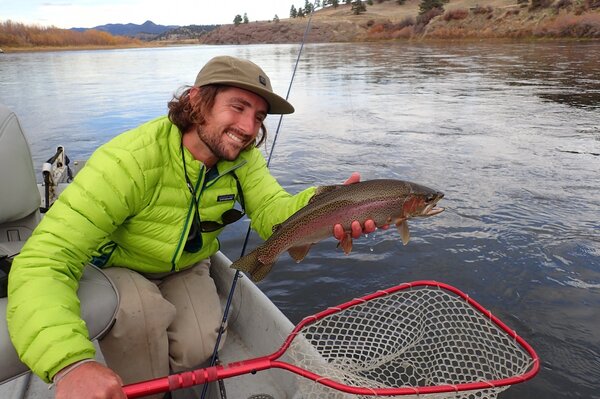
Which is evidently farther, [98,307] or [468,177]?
[468,177]

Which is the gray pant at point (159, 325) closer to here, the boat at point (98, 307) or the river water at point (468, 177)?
the boat at point (98, 307)

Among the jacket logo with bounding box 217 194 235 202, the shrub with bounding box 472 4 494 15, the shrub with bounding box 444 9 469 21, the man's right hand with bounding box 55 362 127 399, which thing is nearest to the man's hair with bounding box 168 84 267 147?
the jacket logo with bounding box 217 194 235 202

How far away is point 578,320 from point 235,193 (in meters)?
3.43

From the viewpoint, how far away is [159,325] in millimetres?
2828

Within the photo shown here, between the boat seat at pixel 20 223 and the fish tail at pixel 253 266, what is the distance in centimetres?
71

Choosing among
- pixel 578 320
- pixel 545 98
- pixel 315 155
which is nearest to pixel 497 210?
pixel 578 320

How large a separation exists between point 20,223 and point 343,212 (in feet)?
6.92

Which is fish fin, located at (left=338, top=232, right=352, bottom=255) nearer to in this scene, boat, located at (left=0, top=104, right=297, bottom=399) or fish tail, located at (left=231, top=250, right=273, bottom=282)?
fish tail, located at (left=231, top=250, right=273, bottom=282)

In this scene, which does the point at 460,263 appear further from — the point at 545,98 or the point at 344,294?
the point at 545,98

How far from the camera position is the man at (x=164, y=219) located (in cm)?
231

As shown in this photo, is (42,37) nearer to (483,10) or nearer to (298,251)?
(483,10)

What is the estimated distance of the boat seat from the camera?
2.52 metres

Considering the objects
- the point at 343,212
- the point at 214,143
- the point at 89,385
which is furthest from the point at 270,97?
the point at 89,385

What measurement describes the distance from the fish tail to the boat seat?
71cm
